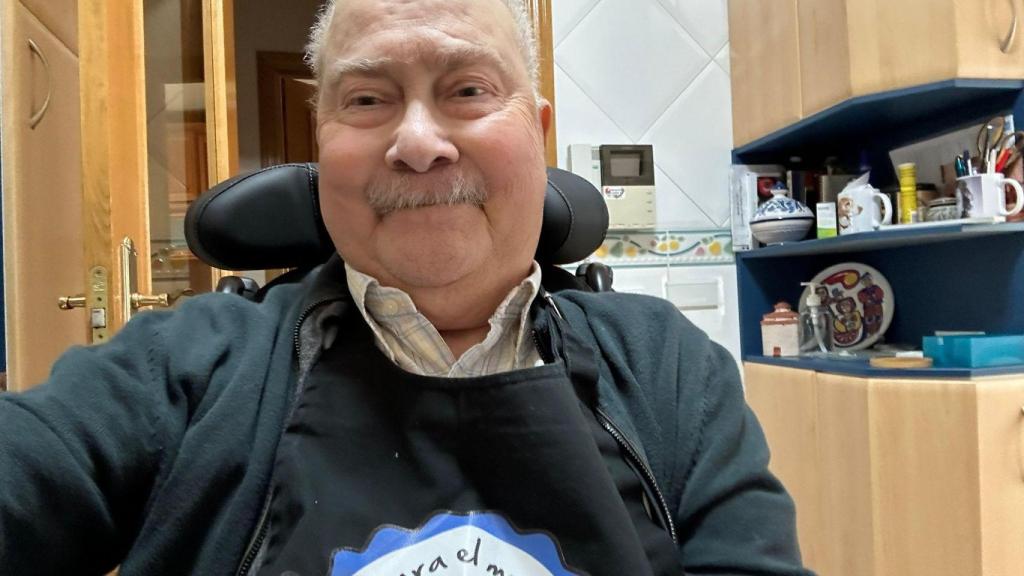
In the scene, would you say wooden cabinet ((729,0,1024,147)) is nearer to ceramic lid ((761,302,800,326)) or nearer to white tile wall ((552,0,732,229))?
white tile wall ((552,0,732,229))

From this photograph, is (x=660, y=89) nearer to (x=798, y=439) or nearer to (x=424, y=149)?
(x=798, y=439)

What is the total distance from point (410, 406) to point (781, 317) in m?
1.34

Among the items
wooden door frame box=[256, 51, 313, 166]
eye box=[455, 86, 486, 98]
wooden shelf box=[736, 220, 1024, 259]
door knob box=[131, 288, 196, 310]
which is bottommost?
door knob box=[131, 288, 196, 310]

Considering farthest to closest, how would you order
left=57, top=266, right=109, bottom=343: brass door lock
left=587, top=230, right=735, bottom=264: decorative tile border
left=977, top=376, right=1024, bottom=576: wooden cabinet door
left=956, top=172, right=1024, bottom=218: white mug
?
1. left=587, top=230, right=735, bottom=264: decorative tile border
2. left=956, top=172, right=1024, bottom=218: white mug
3. left=977, top=376, right=1024, bottom=576: wooden cabinet door
4. left=57, top=266, right=109, bottom=343: brass door lock

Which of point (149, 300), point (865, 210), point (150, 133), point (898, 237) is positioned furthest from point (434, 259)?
point (865, 210)

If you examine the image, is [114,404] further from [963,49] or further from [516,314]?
[963,49]

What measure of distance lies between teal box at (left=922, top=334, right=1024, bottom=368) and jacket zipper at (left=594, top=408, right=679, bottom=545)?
3.04ft

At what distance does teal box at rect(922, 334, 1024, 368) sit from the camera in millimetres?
1243

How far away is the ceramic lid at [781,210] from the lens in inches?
→ 66.9

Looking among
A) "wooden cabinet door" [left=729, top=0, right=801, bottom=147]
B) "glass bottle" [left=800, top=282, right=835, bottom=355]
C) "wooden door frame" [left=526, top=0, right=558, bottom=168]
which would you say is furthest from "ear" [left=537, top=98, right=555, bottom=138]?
"glass bottle" [left=800, top=282, right=835, bottom=355]

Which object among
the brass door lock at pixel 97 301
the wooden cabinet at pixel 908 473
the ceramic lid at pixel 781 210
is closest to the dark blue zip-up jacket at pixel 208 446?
the brass door lock at pixel 97 301

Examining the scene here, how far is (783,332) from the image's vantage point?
170 cm

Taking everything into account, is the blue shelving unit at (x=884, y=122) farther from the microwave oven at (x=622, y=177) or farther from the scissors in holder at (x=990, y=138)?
the microwave oven at (x=622, y=177)

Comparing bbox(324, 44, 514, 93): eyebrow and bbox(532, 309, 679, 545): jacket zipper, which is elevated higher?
bbox(324, 44, 514, 93): eyebrow
